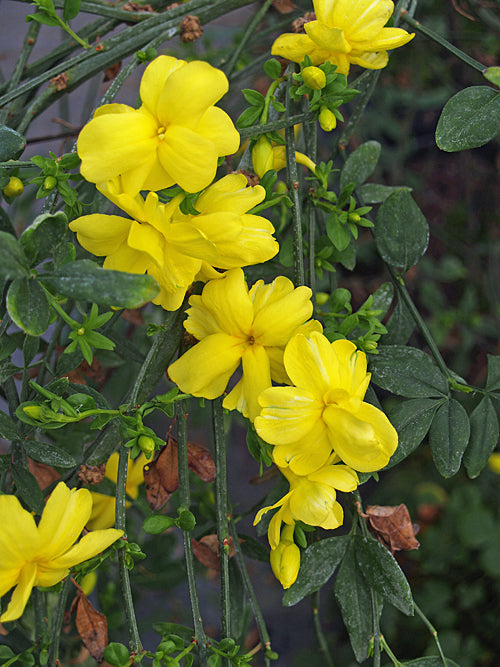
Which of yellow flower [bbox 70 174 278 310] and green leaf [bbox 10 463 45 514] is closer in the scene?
yellow flower [bbox 70 174 278 310]

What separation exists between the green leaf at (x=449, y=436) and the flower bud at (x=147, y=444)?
0.76 ft

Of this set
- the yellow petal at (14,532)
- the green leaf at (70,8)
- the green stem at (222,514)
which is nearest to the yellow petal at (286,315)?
the green stem at (222,514)

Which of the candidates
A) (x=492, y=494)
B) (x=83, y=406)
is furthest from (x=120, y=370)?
(x=492, y=494)

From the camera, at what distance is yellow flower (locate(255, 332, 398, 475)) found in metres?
0.40

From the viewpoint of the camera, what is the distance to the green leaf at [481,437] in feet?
1.71

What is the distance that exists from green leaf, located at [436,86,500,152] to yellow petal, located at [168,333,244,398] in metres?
0.23

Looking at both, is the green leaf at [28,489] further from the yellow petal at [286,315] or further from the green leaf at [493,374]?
the green leaf at [493,374]

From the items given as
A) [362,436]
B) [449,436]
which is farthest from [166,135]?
[449,436]

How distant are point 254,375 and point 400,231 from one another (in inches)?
8.8

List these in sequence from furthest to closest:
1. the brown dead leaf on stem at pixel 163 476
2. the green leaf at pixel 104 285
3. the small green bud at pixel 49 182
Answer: the brown dead leaf on stem at pixel 163 476 → the small green bud at pixel 49 182 → the green leaf at pixel 104 285

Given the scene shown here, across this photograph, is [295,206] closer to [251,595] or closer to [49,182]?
[49,182]

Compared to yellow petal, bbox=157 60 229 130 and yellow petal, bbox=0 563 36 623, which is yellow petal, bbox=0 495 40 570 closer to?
yellow petal, bbox=0 563 36 623

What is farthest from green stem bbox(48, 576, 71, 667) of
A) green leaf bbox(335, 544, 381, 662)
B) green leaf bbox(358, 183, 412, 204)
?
green leaf bbox(358, 183, 412, 204)

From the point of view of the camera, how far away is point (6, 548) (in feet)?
1.34
